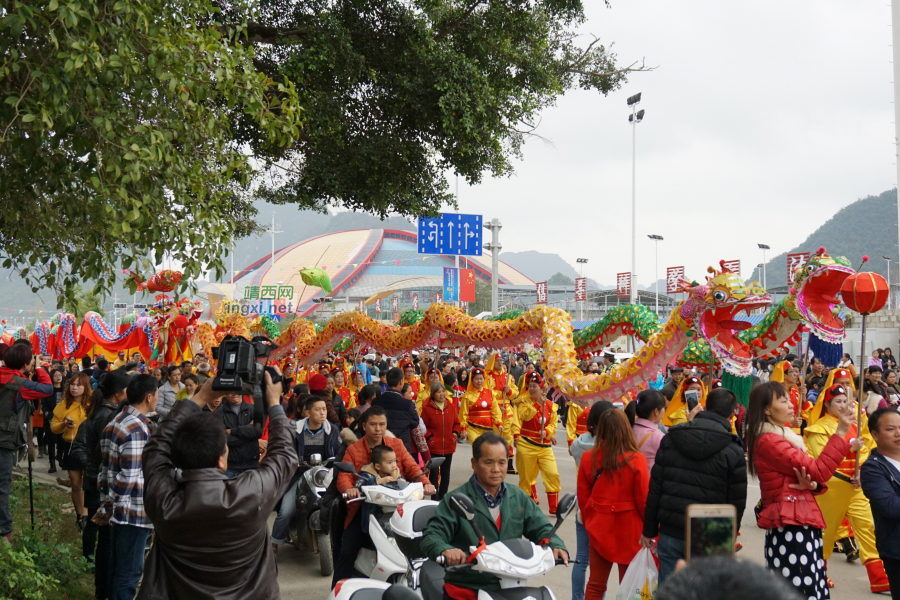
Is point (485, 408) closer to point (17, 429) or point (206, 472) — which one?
point (17, 429)

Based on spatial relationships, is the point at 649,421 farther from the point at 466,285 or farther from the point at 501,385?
the point at 466,285

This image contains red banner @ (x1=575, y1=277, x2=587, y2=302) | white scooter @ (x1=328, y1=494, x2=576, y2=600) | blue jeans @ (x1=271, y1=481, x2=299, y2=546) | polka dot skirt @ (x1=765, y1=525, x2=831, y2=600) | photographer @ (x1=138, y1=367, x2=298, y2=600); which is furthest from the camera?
red banner @ (x1=575, y1=277, x2=587, y2=302)

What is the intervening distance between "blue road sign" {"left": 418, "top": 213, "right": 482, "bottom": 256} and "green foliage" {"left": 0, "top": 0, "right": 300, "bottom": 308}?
39.8 feet

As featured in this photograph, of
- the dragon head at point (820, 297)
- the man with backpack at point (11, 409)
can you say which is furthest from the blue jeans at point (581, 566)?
the man with backpack at point (11, 409)

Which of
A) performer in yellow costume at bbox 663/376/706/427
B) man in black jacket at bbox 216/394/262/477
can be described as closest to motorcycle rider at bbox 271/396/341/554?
man in black jacket at bbox 216/394/262/477

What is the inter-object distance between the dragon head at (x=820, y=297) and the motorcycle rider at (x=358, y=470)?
15.4 feet

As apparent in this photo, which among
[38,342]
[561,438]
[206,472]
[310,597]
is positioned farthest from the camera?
[38,342]

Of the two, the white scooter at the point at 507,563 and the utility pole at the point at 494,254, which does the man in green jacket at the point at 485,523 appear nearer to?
the white scooter at the point at 507,563

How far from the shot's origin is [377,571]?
14.8 ft

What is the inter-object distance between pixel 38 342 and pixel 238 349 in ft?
75.1

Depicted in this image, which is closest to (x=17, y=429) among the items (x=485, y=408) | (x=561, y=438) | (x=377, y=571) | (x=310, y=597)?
(x=310, y=597)

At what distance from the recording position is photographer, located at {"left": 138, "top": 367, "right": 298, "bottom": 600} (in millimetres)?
2775

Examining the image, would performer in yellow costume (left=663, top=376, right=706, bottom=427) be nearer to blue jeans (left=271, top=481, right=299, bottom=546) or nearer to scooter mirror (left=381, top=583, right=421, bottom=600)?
blue jeans (left=271, top=481, right=299, bottom=546)

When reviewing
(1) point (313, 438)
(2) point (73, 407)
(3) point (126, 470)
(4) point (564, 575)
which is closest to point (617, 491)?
(4) point (564, 575)
